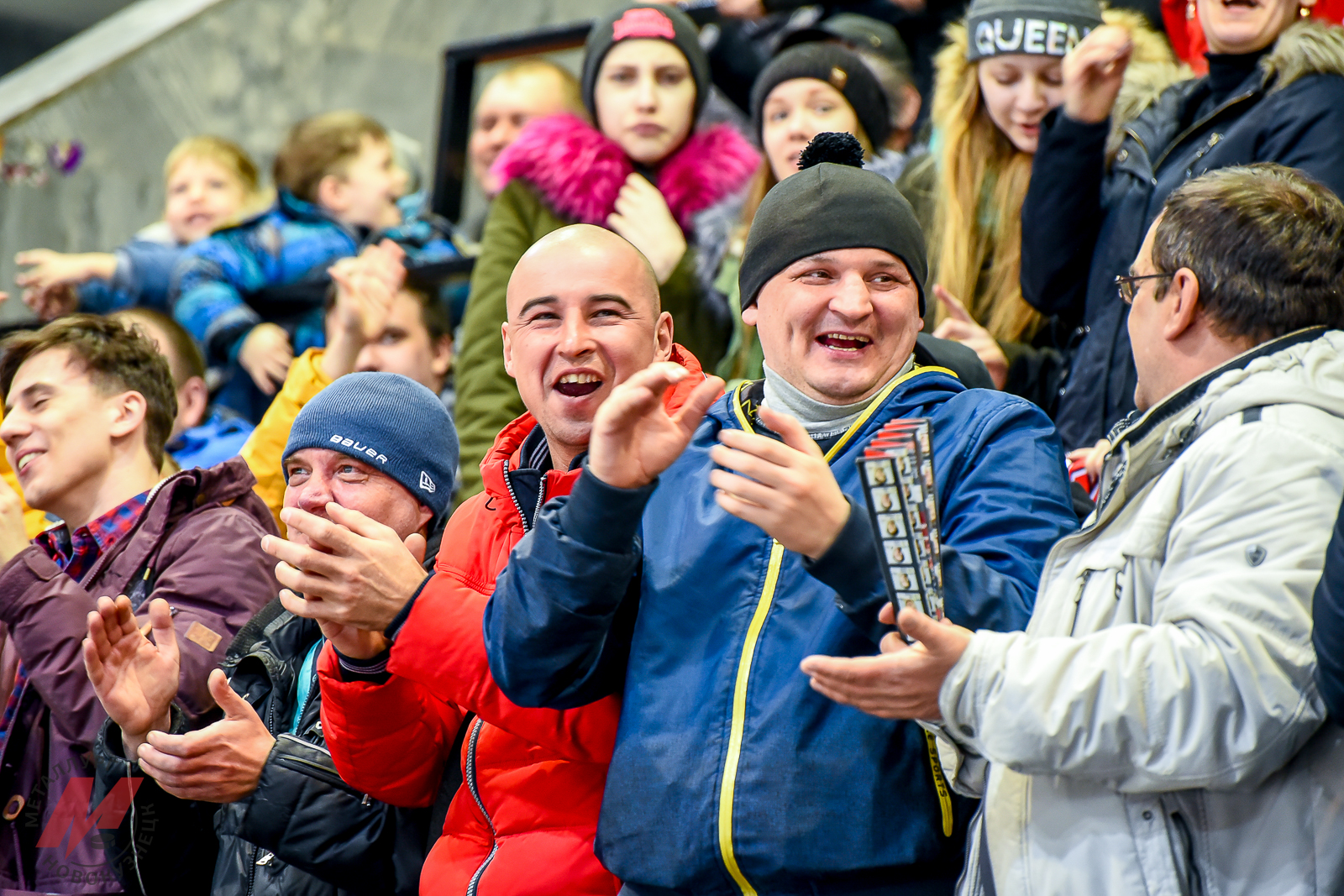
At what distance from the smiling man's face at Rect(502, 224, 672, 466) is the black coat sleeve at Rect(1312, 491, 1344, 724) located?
1.38 metres

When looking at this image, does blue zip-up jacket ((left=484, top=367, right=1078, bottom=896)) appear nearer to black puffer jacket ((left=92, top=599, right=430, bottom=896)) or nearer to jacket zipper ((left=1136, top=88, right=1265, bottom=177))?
black puffer jacket ((left=92, top=599, right=430, bottom=896))

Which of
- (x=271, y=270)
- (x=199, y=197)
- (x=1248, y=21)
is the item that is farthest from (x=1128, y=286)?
(x=199, y=197)

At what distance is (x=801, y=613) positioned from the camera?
2258mm

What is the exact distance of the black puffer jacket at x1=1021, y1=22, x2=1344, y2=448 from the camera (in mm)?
3387

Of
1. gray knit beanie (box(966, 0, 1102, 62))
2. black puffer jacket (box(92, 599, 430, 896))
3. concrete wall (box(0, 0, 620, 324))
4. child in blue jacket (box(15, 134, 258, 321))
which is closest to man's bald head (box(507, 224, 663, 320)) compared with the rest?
black puffer jacket (box(92, 599, 430, 896))

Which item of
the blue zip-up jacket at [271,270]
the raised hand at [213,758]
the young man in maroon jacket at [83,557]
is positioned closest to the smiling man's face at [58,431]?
the young man in maroon jacket at [83,557]

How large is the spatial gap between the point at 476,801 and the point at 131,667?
2.95ft

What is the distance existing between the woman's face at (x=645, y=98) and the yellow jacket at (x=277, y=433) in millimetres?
1214

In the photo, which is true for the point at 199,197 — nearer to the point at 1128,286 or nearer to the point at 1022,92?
the point at 1022,92

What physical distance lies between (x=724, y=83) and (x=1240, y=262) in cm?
381

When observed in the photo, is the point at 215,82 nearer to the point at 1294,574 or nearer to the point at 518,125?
the point at 518,125

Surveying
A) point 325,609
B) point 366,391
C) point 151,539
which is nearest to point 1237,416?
point 325,609

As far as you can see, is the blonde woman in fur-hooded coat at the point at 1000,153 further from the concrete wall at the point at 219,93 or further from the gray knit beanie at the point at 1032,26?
the concrete wall at the point at 219,93

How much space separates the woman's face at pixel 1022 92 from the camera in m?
4.18
